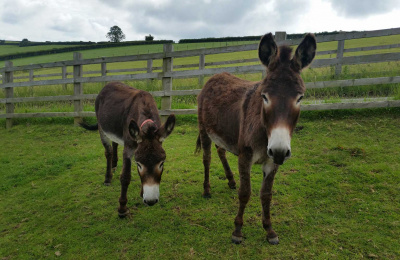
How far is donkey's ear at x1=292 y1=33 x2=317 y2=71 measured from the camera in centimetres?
243

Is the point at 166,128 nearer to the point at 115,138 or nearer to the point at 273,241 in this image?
the point at 115,138

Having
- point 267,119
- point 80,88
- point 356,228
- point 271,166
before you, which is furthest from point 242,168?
point 80,88

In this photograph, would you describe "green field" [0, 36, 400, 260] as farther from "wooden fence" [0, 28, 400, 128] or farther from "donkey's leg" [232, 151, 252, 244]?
"wooden fence" [0, 28, 400, 128]

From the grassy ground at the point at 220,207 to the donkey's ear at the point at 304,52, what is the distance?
2.12 metres

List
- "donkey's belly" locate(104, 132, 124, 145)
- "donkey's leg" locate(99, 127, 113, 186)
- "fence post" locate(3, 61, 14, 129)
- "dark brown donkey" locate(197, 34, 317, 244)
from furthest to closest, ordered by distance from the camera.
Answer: "fence post" locate(3, 61, 14, 129) → "donkey's leg" locate(99, 127, 113, 186) → "donkey's belly" locate(104, 132, 124, 145) → "dark brown donkey" locate(197, 34, 317, 244)

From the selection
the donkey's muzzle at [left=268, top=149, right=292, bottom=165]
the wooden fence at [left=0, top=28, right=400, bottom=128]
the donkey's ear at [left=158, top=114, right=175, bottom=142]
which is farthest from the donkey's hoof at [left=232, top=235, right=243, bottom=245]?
the wooden fence at [left=0, top=28, right=400, bottom=128]

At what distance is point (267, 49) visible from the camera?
2.56 meters

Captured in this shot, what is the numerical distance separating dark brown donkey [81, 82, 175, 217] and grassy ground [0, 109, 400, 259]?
0.58m

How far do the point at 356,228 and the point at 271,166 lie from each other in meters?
1.38

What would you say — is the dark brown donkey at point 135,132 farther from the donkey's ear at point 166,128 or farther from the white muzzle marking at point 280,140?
the white muzzle marking at point 280,140

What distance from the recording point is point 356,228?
3.00 metres

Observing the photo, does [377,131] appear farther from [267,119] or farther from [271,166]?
[267,119]

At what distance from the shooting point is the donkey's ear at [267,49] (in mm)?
2498

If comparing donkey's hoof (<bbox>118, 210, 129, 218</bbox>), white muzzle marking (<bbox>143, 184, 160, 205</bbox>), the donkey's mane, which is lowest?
donkey's hoof (<bbox>118, 210, 129, 218</bbox>)
